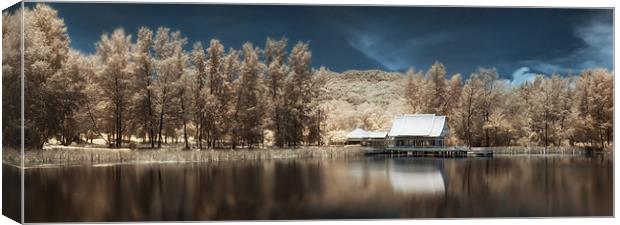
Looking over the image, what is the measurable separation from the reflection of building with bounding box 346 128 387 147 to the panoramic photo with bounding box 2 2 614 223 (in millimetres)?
110

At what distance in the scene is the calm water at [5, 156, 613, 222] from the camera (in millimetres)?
13953

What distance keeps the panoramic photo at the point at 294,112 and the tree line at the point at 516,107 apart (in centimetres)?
9

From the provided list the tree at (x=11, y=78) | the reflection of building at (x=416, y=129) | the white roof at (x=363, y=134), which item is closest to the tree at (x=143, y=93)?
the tree at (x=11, y=78)

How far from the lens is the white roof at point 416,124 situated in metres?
21.0

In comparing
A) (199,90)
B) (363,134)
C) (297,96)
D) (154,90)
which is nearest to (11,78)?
(154,90)

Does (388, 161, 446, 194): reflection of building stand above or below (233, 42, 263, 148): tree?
below

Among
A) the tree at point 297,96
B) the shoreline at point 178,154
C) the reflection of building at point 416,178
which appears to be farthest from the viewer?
the tree at point 297,96

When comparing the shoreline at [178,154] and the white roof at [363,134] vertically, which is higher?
the white roof at [363,134]

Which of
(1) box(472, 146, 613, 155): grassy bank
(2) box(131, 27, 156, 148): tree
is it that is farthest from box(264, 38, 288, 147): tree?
(1) box(472, 146, 613, 155): grassy bank

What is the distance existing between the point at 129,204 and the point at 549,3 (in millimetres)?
9882

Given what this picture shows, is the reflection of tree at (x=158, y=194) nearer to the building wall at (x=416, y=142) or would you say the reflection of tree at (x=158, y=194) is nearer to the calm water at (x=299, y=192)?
the calm water at (x=299, y=192)

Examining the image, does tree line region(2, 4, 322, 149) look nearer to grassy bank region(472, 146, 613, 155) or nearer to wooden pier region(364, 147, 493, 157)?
wooden pier region(364, 147, 493, 157)

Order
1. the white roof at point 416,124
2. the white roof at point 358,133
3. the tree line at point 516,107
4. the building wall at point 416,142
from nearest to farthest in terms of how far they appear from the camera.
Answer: the tree line at point 516,107, the white roof at point 416,124, the white roof at point 358,133, the building wall at point 416,142

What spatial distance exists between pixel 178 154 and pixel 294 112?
512cm
